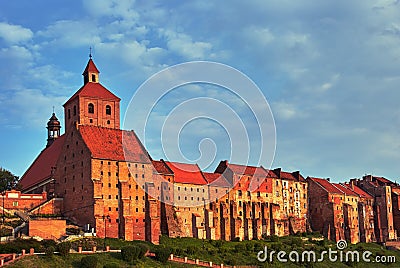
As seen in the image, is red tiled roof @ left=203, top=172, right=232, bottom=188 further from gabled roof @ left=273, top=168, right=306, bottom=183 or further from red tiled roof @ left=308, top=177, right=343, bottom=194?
red tiled roof @ left=308, top=177, right=343, bottom=194

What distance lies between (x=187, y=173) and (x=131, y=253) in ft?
112

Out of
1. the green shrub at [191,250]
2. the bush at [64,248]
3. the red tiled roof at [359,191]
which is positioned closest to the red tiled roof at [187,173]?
the green shrub at [191,250]

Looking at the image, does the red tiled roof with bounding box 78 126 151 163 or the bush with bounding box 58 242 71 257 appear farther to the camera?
the red tiled roof with bounding box 78 126 151 163

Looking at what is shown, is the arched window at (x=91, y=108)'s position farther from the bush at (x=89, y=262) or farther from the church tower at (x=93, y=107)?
the bush at (x=89, y=262)

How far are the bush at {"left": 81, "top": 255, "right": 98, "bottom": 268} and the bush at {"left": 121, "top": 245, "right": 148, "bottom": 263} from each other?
15.5 feet

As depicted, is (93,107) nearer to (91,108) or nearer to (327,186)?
(91,108)

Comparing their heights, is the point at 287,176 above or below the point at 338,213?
above

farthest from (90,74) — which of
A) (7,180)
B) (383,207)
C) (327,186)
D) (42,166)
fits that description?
(383,207)

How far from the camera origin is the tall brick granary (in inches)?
3524

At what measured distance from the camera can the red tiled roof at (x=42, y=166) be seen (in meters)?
101

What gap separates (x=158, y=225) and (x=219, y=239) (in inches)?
616

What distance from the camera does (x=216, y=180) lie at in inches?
4385

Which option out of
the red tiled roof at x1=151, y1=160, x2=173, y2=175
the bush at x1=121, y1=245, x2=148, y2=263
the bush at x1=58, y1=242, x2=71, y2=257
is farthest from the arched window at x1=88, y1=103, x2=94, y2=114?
the bush at x1=58, y1=242, x2=71, y2=257

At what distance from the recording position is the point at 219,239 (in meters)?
104
